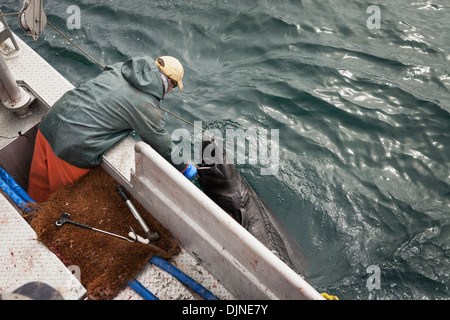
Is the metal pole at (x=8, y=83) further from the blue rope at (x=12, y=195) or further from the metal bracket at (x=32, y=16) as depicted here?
the blue rope at (x=12, y=195)

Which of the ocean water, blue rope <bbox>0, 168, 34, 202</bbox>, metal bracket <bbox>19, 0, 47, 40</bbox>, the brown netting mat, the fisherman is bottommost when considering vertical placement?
the ocean water

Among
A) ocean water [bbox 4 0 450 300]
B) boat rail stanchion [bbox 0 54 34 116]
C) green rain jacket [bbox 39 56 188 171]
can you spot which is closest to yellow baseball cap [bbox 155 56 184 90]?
green rain jacket [bbox 39 56 188 171]

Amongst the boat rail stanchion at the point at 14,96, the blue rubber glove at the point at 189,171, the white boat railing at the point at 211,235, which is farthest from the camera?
the blue rubber glove at the point at 189,171

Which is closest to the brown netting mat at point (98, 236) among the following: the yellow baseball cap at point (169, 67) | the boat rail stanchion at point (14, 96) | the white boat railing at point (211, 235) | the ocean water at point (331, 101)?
the white boat railing at point (211, 235)

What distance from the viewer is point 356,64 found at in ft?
22.8

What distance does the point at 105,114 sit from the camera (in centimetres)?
396

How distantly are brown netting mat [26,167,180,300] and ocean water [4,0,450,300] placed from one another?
2211mm

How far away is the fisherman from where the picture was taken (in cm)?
388

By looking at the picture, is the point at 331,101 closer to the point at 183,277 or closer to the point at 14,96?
the point at 183,277

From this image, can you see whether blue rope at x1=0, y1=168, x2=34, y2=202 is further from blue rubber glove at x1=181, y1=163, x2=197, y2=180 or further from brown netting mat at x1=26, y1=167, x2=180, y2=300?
blue rubber glove at x1=181, y1=163, x2=197, y2=180

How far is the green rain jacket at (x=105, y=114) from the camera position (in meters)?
3.87

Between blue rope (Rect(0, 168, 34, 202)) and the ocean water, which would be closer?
blue rope (Rect(0, 168, 34, 202))

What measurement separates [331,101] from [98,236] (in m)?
4.40
